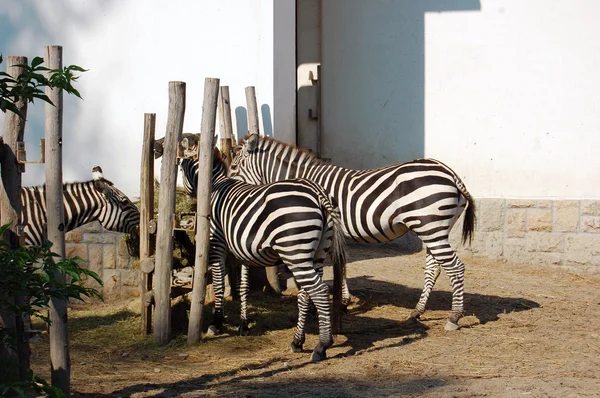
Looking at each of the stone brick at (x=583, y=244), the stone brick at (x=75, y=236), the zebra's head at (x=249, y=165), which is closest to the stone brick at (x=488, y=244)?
the stone brick at (x=583, y=244)

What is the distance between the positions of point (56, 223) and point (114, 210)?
10.5ft

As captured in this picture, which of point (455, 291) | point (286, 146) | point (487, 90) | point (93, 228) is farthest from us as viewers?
point (487, 90)

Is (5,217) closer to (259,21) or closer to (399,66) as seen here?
(259,21)

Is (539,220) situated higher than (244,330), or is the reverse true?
(539,220)

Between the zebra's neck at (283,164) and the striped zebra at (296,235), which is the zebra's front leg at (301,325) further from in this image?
the zebra's neck at (283,164)

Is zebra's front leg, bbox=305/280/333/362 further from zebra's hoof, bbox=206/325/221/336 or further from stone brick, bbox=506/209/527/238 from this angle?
stone brick, bbox=506/209/527/238

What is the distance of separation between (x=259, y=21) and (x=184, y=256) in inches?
125

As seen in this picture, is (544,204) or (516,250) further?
(516,250)

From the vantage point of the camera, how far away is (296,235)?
6551 mm

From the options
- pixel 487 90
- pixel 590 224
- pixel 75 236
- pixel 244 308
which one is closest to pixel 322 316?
pixel 244 308

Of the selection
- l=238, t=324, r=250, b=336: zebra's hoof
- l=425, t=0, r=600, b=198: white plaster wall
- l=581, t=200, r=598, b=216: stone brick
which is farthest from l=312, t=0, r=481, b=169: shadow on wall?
l=238, t=324, r=250, b=336: zebra's hoof

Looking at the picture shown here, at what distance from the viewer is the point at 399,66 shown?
445 inches

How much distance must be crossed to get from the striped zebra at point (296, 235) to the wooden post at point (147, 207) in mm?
746

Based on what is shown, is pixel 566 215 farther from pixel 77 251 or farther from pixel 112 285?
pixel 77 251
